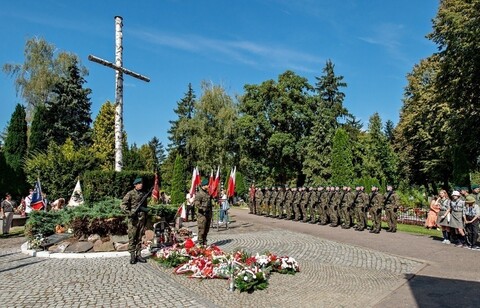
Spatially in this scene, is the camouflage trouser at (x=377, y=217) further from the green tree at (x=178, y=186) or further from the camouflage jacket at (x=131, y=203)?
the green tree at (x=178, y=186)

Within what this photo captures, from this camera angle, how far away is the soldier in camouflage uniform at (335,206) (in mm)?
18438

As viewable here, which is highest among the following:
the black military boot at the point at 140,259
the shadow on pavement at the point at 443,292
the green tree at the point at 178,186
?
the green tree at the point at 178,186

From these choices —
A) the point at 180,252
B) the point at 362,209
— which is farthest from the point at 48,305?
the point at 362,209

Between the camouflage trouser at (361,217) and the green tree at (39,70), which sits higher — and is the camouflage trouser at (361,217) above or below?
below

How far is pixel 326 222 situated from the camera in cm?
1956

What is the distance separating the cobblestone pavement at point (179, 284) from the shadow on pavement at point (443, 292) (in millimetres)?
450

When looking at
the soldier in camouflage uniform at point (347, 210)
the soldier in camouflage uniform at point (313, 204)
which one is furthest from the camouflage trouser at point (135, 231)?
the soldier in camouflage uniform at point (313, 204)

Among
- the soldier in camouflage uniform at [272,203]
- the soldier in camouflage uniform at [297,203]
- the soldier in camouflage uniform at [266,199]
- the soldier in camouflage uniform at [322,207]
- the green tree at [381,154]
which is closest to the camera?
the soldier in camouflage uniform at [322,207]

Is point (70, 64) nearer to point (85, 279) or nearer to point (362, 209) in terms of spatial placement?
point (362, 209)

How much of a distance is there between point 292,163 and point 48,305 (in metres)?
35.2

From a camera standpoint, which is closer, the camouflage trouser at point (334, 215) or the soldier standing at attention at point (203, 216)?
the soldier standing at attention at point (203, 216)

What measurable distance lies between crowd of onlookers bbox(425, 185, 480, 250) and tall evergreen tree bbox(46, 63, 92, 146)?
35823 millimetres

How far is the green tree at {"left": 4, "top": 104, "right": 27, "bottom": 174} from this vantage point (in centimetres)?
3497

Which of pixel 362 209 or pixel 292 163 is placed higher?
pixel 292 163
